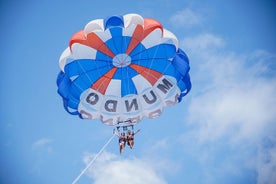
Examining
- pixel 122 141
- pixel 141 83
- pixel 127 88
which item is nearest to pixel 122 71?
pixel 127 88

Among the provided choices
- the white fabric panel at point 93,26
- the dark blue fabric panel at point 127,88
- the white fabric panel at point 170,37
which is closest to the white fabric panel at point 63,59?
the white fabric panel at point 93,26

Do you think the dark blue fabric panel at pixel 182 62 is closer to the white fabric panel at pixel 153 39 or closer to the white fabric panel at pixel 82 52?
the white fabric panel at pixel 153 39

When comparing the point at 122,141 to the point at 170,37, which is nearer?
the point at 170,37

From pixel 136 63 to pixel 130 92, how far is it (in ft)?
3.88

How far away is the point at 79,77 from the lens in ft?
41.2

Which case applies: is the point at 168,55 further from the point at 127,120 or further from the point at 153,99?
the point at 127,120

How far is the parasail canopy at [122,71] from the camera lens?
39.2ft

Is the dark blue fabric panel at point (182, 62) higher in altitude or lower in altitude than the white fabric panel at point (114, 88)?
higher

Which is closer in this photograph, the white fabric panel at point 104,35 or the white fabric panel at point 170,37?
the white fabric panel at point 104,35

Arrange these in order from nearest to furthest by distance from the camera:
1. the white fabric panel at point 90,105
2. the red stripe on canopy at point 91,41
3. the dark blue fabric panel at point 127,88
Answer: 1. the red stripe on canopy at point 91,41
2. the white fabric panel at point 90,105
3. the dark blue fabric panel at point 127,88

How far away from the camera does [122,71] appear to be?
13141 mm

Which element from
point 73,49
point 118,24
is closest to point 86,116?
point 73,49

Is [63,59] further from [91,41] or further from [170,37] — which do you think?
[170,37]

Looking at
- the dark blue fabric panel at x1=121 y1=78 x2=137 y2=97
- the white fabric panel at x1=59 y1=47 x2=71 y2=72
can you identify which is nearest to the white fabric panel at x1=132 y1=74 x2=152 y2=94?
the dark blue fabric panel at x1=121 y1=78 x2=137 y2=97
